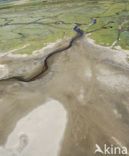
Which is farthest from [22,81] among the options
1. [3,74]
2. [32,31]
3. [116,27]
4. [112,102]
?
[116,27]

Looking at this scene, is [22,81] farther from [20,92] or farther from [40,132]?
[40,132]

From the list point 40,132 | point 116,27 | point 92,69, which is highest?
point 116,27

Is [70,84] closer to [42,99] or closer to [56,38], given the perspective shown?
[42,99]

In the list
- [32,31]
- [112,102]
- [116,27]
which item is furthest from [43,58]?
[116,27]

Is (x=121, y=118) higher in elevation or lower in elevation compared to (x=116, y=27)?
lower

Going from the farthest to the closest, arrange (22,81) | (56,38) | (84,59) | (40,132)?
(56,38), (84,59), (22,81), (40,132)

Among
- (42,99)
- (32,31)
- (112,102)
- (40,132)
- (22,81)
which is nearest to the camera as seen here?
(40,132)

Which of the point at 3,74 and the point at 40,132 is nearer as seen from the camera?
the point at 40,132
